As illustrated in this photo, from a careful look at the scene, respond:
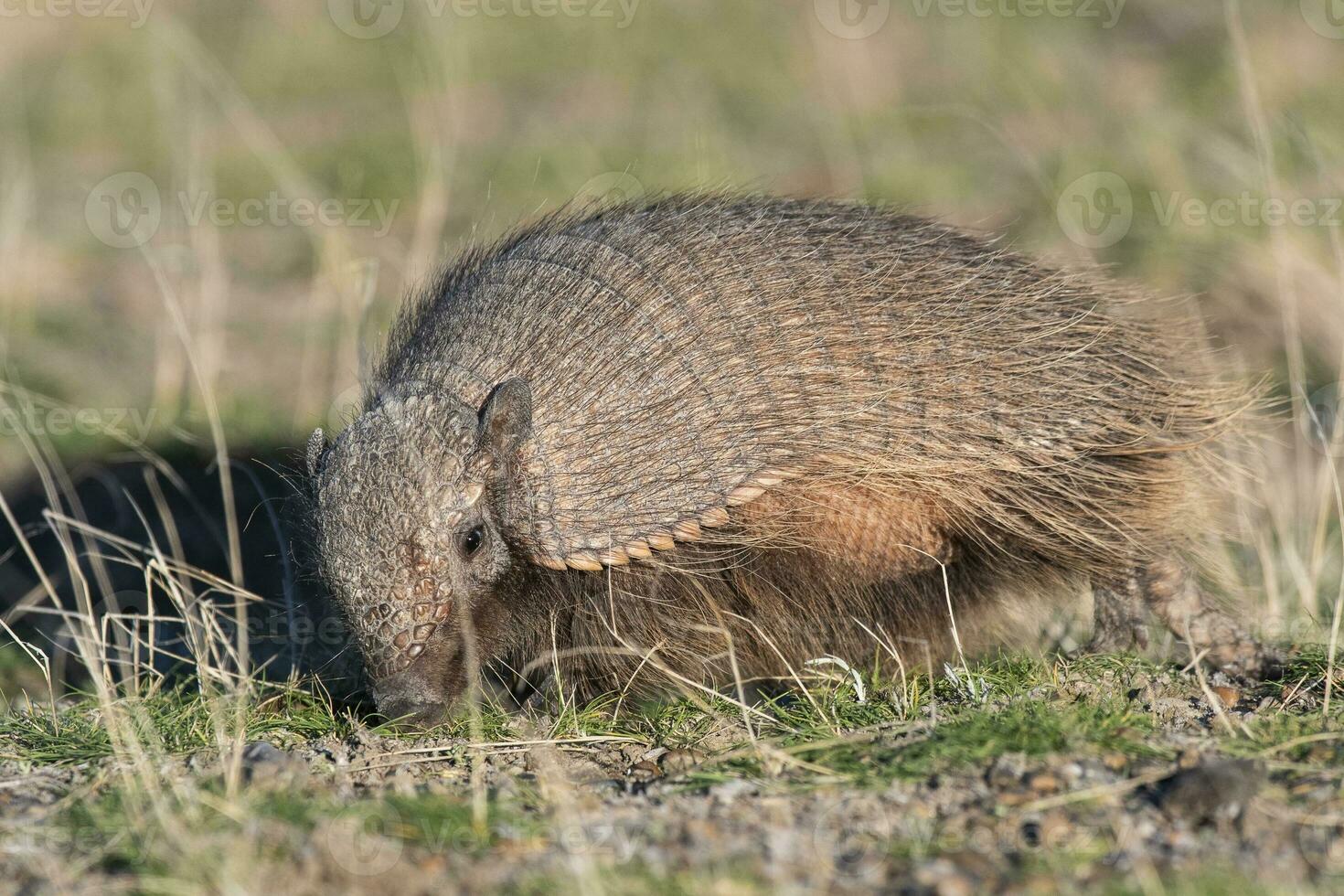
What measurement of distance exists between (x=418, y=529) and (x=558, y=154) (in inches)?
312

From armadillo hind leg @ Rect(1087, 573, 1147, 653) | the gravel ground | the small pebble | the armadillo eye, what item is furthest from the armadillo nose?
armadillo hind leg @ Rect(1087, 573, 1147, 653)

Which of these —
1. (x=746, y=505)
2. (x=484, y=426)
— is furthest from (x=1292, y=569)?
(x=484, y=426)

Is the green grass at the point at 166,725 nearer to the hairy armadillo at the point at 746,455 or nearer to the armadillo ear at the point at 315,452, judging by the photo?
the hairy armadillo at the point at 746,455

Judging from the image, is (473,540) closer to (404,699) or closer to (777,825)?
(404,699)

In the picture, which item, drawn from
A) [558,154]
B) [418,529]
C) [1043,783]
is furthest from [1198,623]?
[558,154]

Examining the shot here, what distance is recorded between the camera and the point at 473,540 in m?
4.91

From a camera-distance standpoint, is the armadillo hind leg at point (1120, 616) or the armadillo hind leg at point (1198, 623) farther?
the armadillo hind leg at point (1120, 616)

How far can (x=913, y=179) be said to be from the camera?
11.6 m

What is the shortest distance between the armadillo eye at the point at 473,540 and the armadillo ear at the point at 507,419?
0.94 feet

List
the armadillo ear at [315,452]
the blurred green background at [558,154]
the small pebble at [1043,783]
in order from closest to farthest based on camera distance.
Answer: the small pebble at [1043,783] → the armadillo ear at [315,452] → the blurred green background at [558,154]

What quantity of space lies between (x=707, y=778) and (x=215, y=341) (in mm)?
7008

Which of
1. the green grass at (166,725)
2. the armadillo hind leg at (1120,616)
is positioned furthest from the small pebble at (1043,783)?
the green grass at (166,725)

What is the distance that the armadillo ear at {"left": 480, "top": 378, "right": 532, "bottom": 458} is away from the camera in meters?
4.79

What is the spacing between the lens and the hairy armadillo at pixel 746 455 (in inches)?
191
